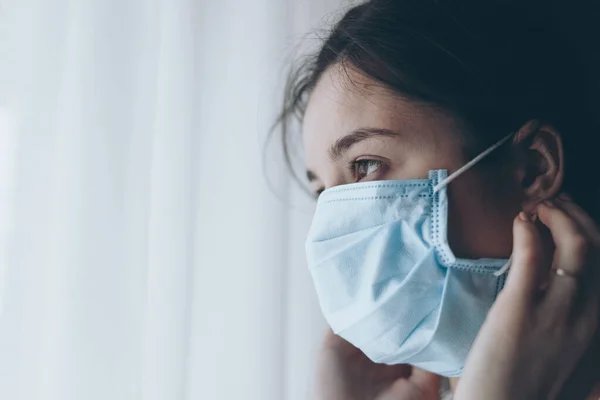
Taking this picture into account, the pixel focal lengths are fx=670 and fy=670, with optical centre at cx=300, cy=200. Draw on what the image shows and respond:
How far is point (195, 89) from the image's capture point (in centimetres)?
153

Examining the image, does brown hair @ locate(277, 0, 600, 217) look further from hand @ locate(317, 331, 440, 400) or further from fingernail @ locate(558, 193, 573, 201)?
hand @ locate(317, 331, 440, 400)

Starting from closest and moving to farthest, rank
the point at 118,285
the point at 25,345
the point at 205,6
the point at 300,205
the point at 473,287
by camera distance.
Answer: the point at 473,287 → the point at 25,345 → the point at 118,285 → the point at 205,6 → the point at 300,205

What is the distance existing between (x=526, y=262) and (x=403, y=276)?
19cm

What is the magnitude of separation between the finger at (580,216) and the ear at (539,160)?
0.02 meters

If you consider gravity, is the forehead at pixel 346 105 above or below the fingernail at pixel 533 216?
above

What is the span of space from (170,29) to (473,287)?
865 mm

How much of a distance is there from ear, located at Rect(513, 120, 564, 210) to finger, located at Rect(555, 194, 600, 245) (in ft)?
0.06

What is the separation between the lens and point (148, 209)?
142cm

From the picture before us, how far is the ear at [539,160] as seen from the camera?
110 centimetres

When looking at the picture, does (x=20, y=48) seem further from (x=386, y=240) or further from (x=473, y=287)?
(x=473, y=287)

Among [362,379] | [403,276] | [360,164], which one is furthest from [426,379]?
[360,164]

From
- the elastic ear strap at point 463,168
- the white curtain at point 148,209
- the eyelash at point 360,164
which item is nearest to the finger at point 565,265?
the elastic ear strap at point 463,168

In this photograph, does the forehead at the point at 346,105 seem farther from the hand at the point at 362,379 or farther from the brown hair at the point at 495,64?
the hand at the point at 362,379

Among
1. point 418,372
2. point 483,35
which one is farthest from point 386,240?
point 418,372
